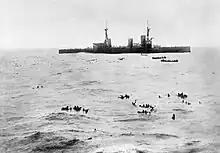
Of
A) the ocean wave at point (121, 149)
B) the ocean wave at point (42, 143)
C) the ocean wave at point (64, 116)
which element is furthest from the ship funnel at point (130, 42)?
the ocean wave at point (121, 149)

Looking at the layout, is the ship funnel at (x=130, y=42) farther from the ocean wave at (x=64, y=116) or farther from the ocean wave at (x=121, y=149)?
the ocean wave at (x=121, y=149)

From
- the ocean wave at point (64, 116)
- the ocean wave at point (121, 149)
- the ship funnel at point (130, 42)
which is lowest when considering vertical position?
the ocean wave at point (121, 149)

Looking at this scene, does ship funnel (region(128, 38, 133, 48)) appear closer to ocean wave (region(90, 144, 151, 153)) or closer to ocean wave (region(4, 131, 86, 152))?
ocean wave (region(4, 131, 86, 152))

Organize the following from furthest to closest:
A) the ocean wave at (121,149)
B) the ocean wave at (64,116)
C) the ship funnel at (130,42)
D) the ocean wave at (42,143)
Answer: the ship funnel at (130,42) → the ocean wave at (64,116) → the ocean wave at (42,143) → the ocean wave at (121,149)

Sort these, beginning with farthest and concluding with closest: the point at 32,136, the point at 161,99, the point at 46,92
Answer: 1. the point at 46,92
2. the point at 161,99
3. the point at 32,136

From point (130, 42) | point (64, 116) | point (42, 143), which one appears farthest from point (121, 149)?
point (130, 42)

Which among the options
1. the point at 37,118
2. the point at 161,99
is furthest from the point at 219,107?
the point at 37,118

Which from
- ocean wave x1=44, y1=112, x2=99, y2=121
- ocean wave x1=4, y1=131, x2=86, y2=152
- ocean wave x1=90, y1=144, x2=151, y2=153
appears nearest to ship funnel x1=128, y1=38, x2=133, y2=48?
ocean wave x1=44, y1=112, x2=99, y2=121

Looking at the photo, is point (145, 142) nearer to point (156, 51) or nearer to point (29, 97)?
point (29, 97)

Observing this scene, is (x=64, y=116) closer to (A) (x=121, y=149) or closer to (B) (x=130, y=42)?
(A) (x=121, y=149)

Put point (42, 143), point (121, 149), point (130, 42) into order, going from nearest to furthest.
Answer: point (121, 149) → point (42, 143) → point (130, 42)

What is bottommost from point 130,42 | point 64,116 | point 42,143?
point 42,143
